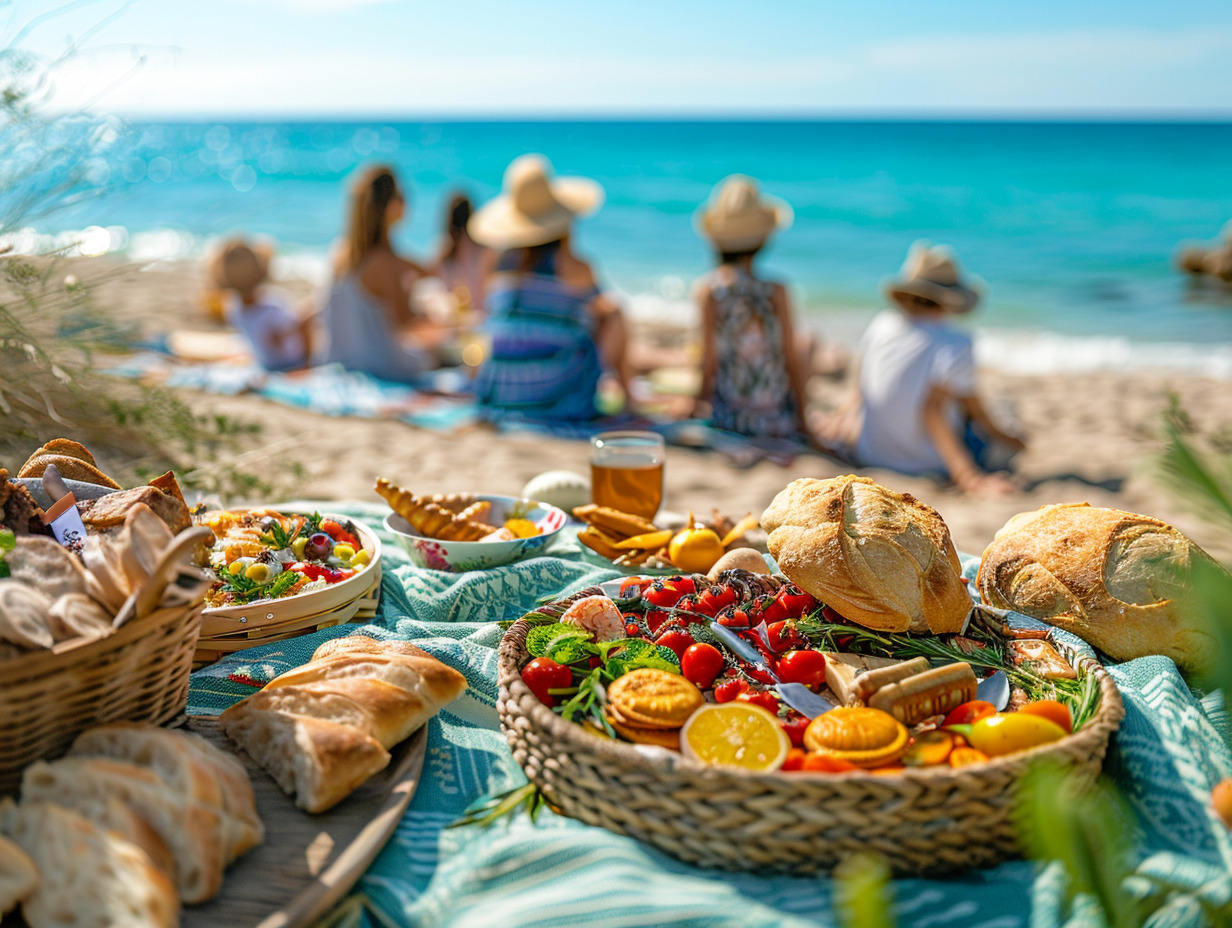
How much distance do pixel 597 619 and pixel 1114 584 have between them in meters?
1.09

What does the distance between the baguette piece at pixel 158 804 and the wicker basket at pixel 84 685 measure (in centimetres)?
7

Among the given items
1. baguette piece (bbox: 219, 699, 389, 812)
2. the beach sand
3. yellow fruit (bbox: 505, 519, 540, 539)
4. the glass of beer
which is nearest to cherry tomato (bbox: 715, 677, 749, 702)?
baguette piece (bbox: 219, 699, 389, 812)

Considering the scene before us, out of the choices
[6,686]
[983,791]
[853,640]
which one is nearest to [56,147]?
[6,686]

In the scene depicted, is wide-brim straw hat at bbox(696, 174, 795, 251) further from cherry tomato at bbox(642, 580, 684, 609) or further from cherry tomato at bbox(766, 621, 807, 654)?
cherry tomato at bbox(766, 621, 807, 654)

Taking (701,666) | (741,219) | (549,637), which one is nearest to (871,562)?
(701,666)

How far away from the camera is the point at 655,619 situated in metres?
1.92

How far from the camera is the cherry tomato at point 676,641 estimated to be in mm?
1791

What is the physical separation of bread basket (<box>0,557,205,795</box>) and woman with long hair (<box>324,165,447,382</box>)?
21.0 feet

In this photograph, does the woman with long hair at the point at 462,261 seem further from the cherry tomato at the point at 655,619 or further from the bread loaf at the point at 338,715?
the bread loaf at the point at 338,715

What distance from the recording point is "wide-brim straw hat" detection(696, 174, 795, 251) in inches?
237

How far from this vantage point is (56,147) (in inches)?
114

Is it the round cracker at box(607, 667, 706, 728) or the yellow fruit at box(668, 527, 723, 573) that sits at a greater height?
the round cracker at box(607, 667, 706, 728)

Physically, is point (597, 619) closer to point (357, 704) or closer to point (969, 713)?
point (357, 704)

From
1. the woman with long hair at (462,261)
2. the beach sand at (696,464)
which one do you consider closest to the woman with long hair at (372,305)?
the beach sand at (696,464)
